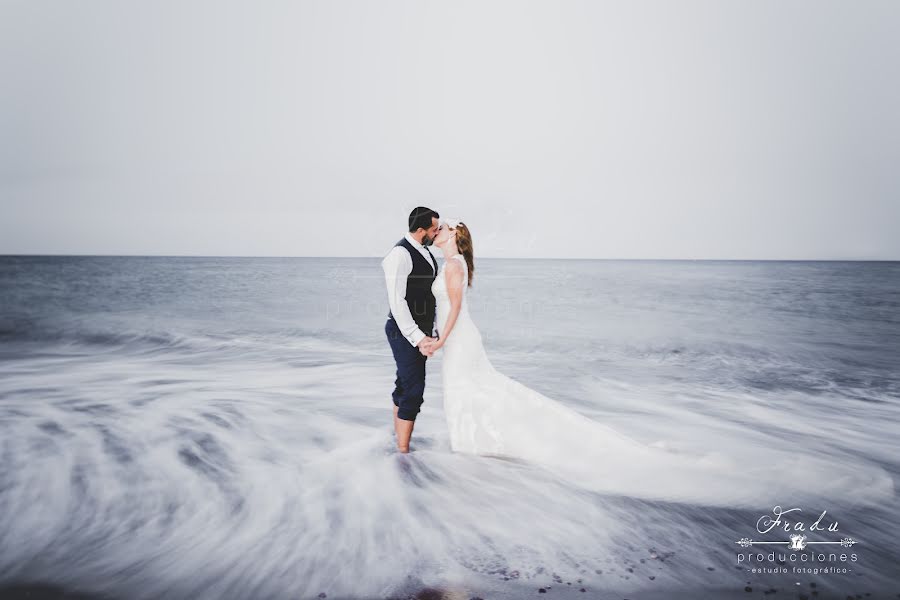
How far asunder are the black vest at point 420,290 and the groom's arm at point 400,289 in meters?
0.05

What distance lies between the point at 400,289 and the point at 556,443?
5.18ft

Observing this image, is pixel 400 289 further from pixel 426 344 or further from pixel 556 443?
pixel 556 443

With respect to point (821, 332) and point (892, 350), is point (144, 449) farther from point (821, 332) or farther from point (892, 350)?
point (821, 332)

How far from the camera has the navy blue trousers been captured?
3.67 m

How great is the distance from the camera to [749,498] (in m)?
3.37

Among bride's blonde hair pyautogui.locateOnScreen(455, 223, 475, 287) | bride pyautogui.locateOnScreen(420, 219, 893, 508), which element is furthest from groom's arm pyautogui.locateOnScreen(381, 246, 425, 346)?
bride's blonde hair pyautogui.locateOnScreen(455, 223, 475, 287)

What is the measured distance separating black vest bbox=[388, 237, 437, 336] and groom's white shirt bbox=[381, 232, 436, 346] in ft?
0.12

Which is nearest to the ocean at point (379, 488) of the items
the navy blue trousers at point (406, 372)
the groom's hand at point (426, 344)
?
the navy blue trousers at point (406, 372)

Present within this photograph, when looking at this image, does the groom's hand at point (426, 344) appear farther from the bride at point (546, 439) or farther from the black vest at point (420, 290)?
the black vest at point (420, 290)

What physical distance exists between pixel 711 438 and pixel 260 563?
4251 millimetres

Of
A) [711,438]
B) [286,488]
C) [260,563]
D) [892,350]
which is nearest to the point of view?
[260,563]

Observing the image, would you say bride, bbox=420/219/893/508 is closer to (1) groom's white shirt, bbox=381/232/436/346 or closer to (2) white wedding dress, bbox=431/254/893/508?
(2) white wedding dress, bbox=431/254/893/508

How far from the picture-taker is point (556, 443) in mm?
3729

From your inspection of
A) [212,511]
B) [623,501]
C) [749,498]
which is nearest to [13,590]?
[212,511]
